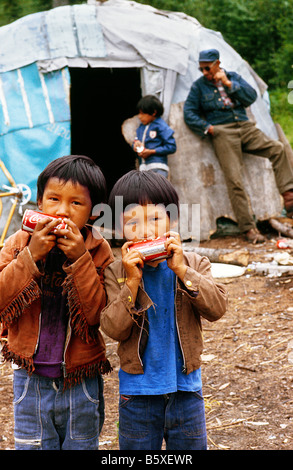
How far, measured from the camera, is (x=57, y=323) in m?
2.04

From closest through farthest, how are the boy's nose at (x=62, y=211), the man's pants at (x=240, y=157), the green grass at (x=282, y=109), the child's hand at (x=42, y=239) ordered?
the child's hand at (x=42, y=239) < the boy's nose at (x=62, y=211) < the man's pants at (x=240, y=157) < the green grass at (x=282, y=109)

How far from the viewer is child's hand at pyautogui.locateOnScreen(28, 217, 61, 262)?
1.85 meters

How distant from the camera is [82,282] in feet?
6.34

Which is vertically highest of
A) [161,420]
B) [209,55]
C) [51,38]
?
[51,38]

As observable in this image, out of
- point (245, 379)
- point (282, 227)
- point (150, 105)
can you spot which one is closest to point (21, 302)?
point (245, 379)

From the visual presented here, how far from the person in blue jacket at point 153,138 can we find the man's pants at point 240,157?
2.37 ft

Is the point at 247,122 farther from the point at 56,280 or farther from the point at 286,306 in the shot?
the point at 56,280

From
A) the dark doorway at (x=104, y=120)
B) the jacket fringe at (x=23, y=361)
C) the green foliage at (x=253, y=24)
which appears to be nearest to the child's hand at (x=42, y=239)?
the jacket fringe at (x=23, y=361)

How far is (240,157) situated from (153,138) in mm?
1266

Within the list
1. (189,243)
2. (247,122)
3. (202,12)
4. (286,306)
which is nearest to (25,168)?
(189,243)

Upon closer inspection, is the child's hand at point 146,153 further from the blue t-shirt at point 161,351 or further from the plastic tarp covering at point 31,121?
the blue t-shirt at point 161,351

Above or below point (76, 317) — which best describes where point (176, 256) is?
above

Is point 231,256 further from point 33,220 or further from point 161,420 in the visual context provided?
point 33,220

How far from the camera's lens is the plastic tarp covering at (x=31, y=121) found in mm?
7473
